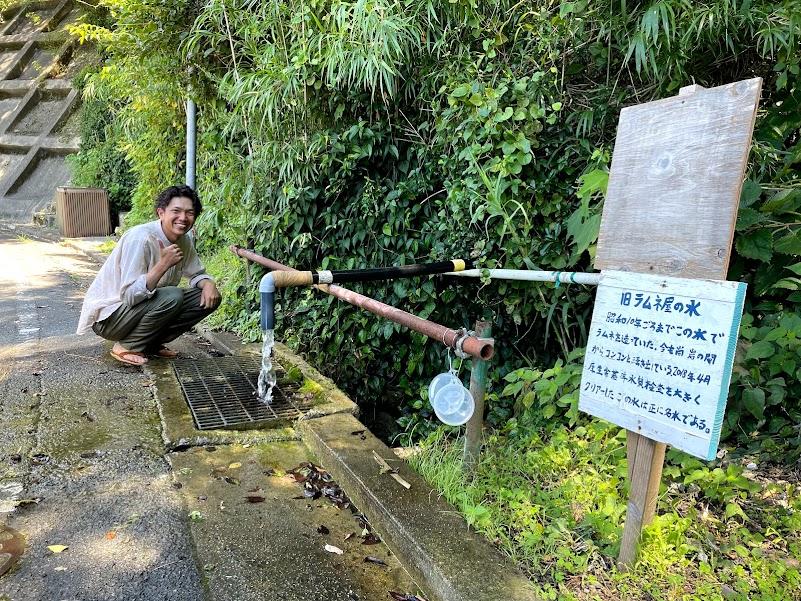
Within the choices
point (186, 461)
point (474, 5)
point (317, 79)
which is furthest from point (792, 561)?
point (317, 79)

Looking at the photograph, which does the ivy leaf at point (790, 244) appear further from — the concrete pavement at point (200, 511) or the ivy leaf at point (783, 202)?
the concrete pavement at point (200, 511)

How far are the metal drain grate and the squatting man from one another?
0.39m

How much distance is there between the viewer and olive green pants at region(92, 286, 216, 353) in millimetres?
4152

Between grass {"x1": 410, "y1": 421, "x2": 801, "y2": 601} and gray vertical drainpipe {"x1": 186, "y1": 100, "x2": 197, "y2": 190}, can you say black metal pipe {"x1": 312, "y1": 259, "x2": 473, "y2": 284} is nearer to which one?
grass {"x1": 410, "y1": 421, "x2": 801, "y2": 601}

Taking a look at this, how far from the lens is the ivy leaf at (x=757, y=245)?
8.69ft

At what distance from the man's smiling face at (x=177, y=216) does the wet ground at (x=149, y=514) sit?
45.0 inches

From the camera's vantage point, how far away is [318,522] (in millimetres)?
2488

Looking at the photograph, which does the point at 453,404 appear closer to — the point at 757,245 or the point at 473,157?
the point at 757,245

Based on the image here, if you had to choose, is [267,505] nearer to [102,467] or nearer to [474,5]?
[102,467]

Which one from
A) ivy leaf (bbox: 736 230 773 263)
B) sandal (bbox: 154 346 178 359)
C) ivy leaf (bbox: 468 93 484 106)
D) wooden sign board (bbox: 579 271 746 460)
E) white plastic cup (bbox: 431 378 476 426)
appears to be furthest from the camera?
sandal (bbox: 154 346 178 359)

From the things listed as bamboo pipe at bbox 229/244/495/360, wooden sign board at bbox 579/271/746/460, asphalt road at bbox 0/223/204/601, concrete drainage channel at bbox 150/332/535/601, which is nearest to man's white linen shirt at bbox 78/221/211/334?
asphalt road at bbox 0/223/204/601

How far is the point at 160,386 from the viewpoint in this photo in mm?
3877

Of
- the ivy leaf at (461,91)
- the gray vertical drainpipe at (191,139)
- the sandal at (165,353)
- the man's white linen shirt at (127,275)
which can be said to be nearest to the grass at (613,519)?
the ivy leaf at (461,91)

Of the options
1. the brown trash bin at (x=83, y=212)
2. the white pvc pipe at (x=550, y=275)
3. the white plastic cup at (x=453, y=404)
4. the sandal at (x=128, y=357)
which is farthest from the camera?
the brown trash bin at (x=83, y=212)
